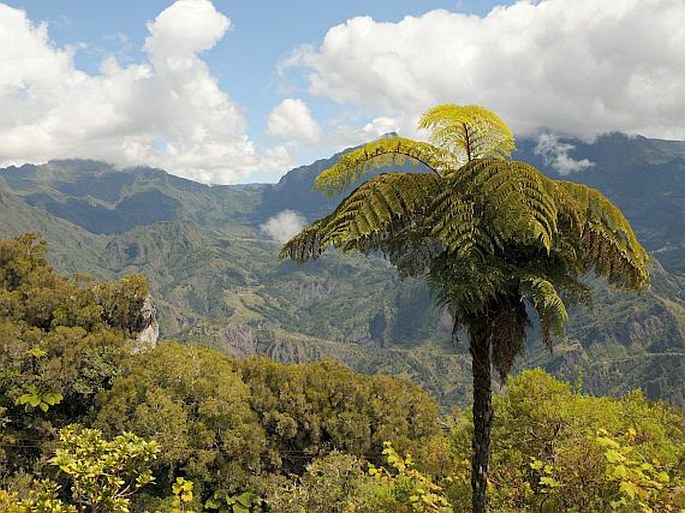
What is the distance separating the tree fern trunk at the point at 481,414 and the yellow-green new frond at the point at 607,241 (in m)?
1.79

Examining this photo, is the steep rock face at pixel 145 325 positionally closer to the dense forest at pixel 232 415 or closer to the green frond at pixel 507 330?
the dense forest at pixel 232 415

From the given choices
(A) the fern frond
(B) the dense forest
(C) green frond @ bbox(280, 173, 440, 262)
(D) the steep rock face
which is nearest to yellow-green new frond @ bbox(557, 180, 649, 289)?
(A) the fern frond

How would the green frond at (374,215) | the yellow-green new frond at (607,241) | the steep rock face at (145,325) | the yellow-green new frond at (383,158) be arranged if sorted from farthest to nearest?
1. the steep rock face at (145,325)
2. the yellow-green new frond at (383,158)
3. the yellow-green new frond at (607,241)
4. the green frond at (374,215)

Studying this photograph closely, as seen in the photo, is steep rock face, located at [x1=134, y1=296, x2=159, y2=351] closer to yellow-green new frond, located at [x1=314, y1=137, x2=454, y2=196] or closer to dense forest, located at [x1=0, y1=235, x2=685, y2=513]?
dense forest, located at [x1=0, y1=235, x2=685, y2=513]

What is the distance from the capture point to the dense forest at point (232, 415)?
38.2 feet

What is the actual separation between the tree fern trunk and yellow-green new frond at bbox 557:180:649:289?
1.79 m

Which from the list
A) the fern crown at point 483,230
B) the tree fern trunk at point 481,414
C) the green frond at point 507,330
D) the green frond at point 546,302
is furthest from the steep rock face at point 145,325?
the green frond at point 546,302

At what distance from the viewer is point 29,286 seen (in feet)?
111

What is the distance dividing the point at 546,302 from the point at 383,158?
334cm

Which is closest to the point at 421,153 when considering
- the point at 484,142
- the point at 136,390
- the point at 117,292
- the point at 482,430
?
the point at 484,142

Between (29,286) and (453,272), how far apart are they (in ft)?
115

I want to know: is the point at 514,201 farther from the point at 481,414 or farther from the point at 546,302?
the point at 481,414

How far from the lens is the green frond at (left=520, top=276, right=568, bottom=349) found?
5887 mm

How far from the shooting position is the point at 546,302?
230 inches
